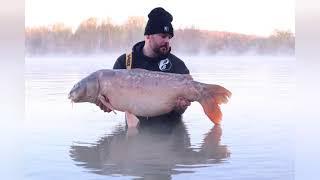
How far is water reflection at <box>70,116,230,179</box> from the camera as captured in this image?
228 centimetres

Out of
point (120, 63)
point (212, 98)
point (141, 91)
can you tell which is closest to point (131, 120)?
point (141, 91)

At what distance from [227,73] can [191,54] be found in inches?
7.1

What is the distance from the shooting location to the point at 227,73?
2617 millimetres

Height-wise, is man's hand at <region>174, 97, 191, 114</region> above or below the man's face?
below

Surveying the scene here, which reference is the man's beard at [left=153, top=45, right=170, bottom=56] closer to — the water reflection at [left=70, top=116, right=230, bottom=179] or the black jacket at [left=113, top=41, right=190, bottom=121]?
the black jacket at [left=113, top=41, right=190, bottom=121]

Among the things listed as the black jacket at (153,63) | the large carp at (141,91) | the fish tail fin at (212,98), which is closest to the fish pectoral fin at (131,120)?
the large carp at (141,91)

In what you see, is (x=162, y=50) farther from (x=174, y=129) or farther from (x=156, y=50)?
(x=174, y=129)

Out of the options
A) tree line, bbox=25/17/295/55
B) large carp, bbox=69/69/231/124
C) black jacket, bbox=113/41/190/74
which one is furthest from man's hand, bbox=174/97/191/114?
tree line, bbox=25/17/295/55

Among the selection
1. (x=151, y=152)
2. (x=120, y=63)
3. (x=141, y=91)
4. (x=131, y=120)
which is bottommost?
(x=151, y=152)

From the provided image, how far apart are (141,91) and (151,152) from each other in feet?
0.86

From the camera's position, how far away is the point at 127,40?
104 inches
